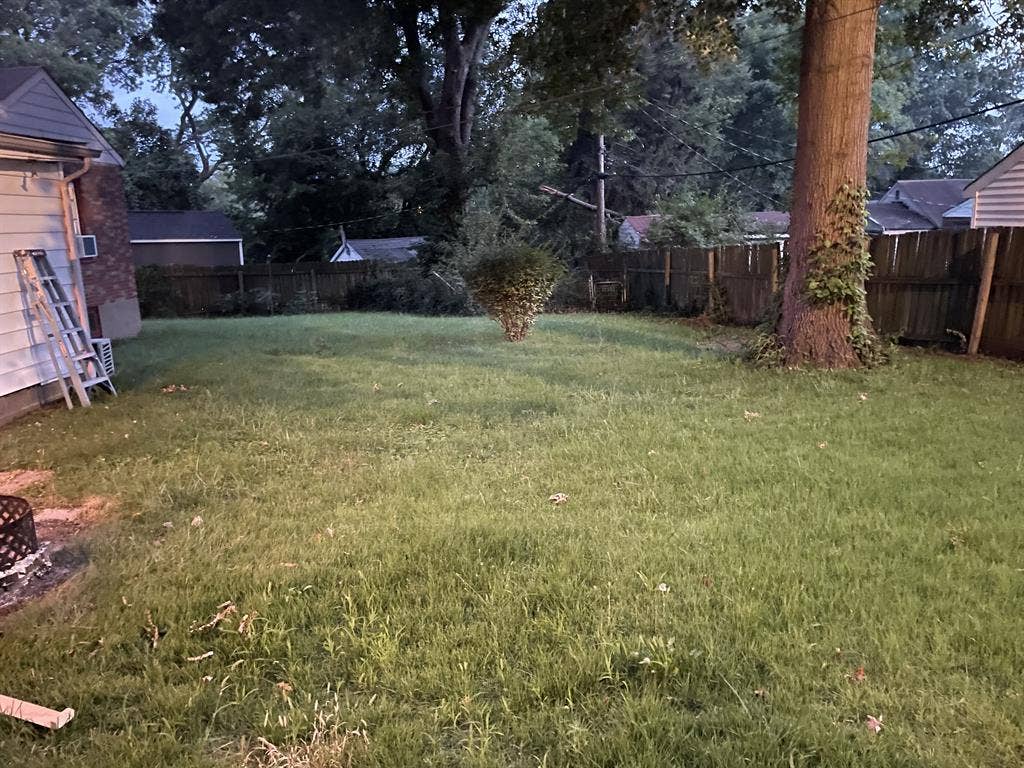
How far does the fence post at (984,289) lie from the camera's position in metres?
9.26

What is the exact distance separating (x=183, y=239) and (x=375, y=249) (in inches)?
307

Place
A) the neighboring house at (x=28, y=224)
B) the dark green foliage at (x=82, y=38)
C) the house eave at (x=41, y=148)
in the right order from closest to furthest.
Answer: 1. the house eave at (x=41, y=148)
2. the neighboring house at (x=28, y=224)
3. the dark green foliage at (x=82, y=38)

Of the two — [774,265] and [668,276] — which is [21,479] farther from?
[668,276]

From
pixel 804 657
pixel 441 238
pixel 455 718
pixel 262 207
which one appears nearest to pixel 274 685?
pixel 455 718

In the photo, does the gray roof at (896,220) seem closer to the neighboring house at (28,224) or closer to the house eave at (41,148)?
the neighboring house at (28,224)

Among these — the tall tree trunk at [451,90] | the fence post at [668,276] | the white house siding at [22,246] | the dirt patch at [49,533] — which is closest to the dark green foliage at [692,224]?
the fence post at [668,276]

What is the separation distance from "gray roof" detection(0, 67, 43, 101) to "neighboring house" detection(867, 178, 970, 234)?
2723cm

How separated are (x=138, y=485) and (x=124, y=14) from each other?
41090 mm

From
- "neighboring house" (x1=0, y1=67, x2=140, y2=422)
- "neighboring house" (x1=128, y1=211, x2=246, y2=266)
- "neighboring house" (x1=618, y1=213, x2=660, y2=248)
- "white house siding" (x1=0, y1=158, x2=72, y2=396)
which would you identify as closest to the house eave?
"neighboring house" (x1=0, y1=67, x2=140, y2=422)

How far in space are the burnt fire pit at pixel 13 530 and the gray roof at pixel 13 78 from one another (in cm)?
850

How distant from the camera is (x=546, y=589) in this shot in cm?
327

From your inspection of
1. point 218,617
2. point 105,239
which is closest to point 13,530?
point 218,617

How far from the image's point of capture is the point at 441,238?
23375mm

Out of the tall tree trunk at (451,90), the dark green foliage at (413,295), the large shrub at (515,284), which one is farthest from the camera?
the tall tree trunk at (451,90)
